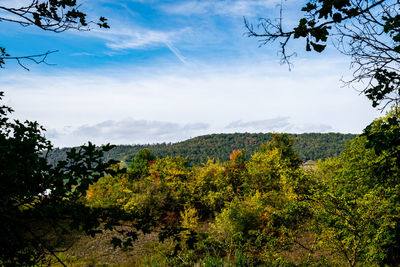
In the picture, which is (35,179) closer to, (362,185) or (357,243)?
(357,243)

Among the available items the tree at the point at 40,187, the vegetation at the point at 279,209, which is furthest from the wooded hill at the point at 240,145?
the tree at the point at 40,187

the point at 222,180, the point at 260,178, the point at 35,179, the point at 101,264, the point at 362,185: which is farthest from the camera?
the point at 222,180

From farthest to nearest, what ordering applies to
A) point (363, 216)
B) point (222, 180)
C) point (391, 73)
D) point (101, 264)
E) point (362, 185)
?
1. point (222, 180)
2. point (101, 264)
3. point (362, 185)
4. point (363, 216)
5. point (391, 73)

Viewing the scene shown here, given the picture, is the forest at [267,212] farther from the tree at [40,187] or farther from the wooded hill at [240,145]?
the wooded hill at [240,145]

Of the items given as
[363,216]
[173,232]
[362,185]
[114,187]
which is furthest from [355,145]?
[114,187]

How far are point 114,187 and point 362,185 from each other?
1592cm

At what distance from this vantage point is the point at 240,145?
118688mm

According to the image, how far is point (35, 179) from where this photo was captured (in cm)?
230

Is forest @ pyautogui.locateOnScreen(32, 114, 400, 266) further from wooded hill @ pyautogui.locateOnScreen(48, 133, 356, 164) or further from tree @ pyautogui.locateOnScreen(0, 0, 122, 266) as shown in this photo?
wooded hill @ pyautogui.locateOnScreen(48, 133, 356, 164)

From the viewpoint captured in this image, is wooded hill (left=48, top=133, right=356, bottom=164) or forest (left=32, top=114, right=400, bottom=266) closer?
forest (left=32, top=114, right=400, bottom=266)

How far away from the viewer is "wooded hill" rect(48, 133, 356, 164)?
301 feet

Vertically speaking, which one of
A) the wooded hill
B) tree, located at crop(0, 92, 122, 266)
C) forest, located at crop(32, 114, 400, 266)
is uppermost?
the wooded hill

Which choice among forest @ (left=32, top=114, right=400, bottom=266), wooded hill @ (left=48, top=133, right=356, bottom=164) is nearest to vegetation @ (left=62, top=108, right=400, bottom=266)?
forest @ (left=32, top=114, right=400, bottom=266)

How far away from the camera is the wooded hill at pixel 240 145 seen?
9169 cm
